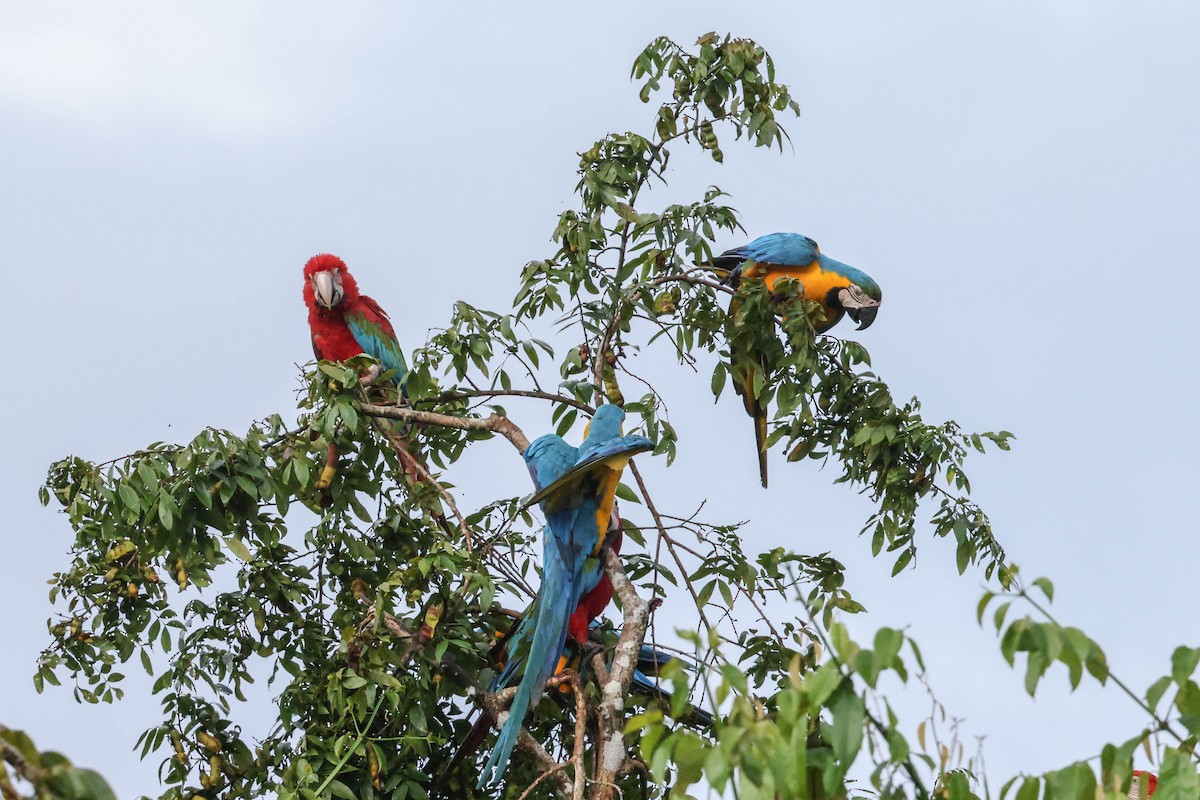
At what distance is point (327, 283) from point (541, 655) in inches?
95.2

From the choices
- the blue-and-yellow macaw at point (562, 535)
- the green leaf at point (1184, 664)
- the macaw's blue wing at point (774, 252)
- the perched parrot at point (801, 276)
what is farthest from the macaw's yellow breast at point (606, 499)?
the green leaf at point (1184, 664)

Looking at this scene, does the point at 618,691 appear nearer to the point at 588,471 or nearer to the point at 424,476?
the point at 588,471

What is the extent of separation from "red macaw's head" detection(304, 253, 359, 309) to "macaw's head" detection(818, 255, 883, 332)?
192cm

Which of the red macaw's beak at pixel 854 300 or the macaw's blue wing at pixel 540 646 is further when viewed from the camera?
the red macaw's beak at pixel 854 300

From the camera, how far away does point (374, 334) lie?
5.30 meters

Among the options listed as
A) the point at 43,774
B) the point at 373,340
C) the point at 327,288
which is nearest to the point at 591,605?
the point at 373,340

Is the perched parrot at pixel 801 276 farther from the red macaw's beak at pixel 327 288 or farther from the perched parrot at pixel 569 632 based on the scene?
the red macaw's beak at pixel 327 288

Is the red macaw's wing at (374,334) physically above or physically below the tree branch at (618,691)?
above

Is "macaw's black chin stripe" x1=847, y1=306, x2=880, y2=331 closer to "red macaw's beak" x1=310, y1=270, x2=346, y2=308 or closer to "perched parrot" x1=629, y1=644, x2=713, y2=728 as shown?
"perched parrot" x1=629, y1=644, x2=713, y2=728

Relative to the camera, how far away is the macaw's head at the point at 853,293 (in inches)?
182

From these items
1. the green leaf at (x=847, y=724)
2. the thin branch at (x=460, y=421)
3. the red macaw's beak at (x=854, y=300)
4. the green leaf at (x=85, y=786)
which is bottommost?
the green leaf at (x=85, y=786)

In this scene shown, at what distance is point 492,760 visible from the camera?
10.7ft

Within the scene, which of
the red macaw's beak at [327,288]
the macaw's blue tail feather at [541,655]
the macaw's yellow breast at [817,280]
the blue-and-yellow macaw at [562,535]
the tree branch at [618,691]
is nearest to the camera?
the tree branch at [618,691]

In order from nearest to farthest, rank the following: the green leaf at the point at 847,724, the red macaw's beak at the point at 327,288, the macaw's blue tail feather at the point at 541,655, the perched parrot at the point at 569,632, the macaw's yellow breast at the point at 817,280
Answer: the green leaf at the point at 847,724 → the macaw's blue tail feather at the point at 541,655 → the perched parrot at the point at 569,632 → the macaw's yellow breast at the point at 817,280 → the red macaw's beak at the point at 327,288
